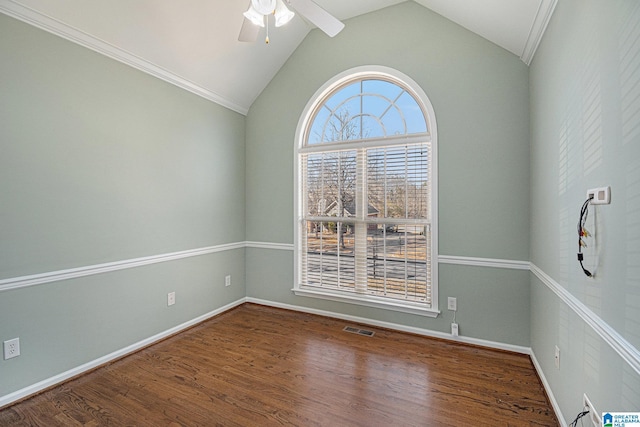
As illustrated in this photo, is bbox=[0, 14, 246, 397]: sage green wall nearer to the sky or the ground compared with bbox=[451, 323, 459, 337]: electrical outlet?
nearer to the sky

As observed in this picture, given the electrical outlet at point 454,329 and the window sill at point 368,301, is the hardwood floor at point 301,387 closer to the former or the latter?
the electrical outlet at point 454,329

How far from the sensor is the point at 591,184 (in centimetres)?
135

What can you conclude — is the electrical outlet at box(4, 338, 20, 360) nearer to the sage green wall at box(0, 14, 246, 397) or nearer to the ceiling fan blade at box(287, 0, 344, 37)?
the sage green wall at box(0, 14, 246, 397)

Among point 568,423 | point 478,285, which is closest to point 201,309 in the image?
point 478,285

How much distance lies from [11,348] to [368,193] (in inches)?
124

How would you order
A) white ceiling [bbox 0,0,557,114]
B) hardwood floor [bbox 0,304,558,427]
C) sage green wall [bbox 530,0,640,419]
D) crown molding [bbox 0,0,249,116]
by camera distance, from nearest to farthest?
sage green wall [bbox 530,0,640,419] → hardwood floor [bbox 0,304,558,427] → crown molding [bbox 0,0,249,116] → white ceiling [bbox 0,0,557,114]

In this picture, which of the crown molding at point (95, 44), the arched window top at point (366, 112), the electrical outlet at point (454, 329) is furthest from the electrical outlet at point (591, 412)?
the crown molding at point (95, 44)

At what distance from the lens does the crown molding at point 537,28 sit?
187cm

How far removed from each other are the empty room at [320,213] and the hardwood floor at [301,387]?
0.02 meters

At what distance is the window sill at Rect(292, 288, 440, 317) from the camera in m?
2.97

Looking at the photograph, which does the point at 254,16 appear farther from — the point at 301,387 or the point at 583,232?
the point at 301,387

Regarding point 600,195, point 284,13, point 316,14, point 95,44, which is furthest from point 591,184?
point 95,44

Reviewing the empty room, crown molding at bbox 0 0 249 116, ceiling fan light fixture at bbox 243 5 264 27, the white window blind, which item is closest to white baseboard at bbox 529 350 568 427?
the empty room

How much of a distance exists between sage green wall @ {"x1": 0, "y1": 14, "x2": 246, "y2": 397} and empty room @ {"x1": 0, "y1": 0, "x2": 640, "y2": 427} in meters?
0.02
